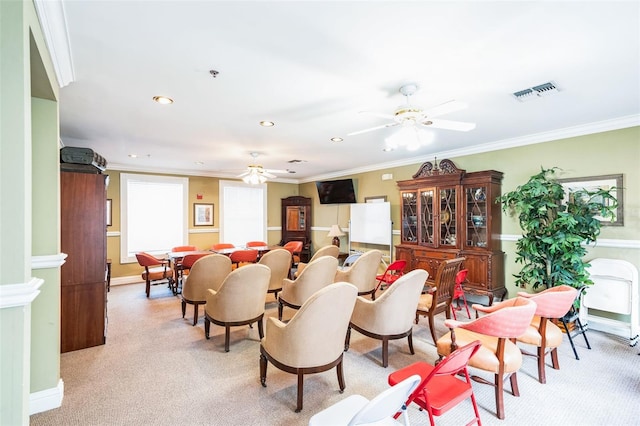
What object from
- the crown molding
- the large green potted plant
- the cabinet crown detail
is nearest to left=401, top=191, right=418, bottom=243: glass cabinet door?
the cabinet crown detail

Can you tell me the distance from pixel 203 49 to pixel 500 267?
15.8 ft

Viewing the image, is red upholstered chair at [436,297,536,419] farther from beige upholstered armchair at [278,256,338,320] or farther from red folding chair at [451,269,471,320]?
beige upholstered armchair at [278,256,338,320]

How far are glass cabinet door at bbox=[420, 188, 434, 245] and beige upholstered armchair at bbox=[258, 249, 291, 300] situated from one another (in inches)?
96.8

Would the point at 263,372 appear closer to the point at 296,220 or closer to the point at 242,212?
the point at 242,212

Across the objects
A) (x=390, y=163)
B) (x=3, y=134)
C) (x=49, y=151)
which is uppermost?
(x=390, y=163)

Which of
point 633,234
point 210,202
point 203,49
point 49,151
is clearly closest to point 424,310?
point 633,234

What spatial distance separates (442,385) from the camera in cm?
193

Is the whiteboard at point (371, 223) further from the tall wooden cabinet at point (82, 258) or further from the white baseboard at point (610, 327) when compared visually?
the tall wooden cabinet at point (82, 258)

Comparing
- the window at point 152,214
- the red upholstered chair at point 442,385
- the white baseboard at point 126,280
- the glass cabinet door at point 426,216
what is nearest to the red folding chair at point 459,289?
the glass cabinet door at point 426,216

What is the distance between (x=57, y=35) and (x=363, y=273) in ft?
12.7

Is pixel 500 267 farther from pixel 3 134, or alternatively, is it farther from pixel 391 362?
pixel 3 134

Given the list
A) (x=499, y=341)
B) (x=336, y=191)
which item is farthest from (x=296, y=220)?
(x=499, y=341)

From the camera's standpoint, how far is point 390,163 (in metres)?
6.39

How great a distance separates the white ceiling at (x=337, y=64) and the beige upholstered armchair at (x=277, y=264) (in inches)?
68.8
